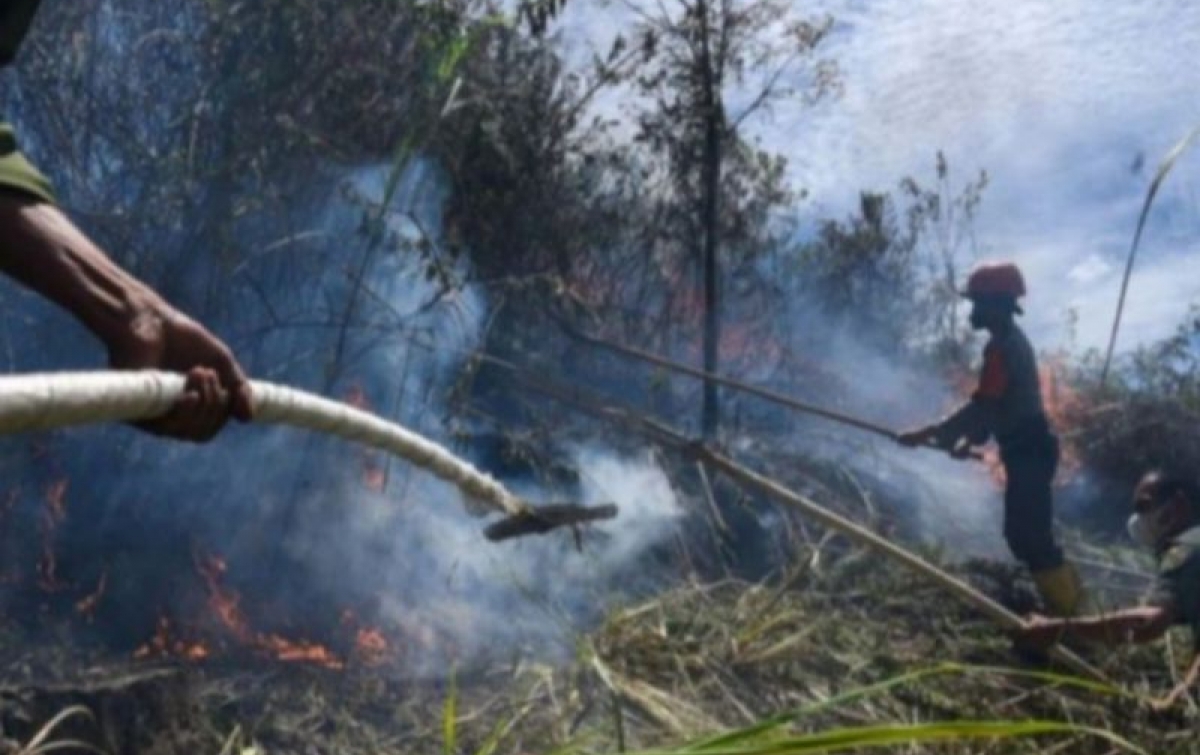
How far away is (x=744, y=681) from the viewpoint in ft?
17.4

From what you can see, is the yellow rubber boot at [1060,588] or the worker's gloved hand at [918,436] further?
the worker's gloved hand at [918,436]

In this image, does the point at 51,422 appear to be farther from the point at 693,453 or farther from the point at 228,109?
the point at 228,109

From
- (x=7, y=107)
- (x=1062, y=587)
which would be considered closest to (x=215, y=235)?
(x=7, y=107)

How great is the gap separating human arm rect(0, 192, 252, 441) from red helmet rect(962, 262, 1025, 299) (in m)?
7.28

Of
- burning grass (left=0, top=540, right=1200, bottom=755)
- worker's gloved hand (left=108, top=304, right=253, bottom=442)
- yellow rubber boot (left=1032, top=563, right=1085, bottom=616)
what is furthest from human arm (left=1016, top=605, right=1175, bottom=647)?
worker's gloved hand (left=108, top=304, right=253, bottom=442)

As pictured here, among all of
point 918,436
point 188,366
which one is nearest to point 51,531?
point 918,436

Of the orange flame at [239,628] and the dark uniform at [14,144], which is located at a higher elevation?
the dark uniform at [14,144]

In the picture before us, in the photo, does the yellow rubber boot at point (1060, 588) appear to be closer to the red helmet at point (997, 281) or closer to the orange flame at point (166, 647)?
the red helmet at point (997, 281)

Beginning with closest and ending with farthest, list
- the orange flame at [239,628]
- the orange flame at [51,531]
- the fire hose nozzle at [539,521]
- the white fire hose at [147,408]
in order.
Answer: the white fire hose at [147,408] < the fire hose nozzle at [539,521] < the orange flame at [239,628] < the orange flame at [51,531]

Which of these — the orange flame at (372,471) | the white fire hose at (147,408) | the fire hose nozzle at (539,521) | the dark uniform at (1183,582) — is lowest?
the dark uniform at (1183,582)

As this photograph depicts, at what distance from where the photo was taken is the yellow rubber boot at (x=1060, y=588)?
7879 mm

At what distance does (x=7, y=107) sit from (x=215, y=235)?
1.28 m

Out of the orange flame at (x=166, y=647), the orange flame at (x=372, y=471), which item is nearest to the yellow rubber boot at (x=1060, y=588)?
the orange flame at (x=372, y=471)

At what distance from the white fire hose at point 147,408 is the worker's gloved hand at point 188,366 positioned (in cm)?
2
